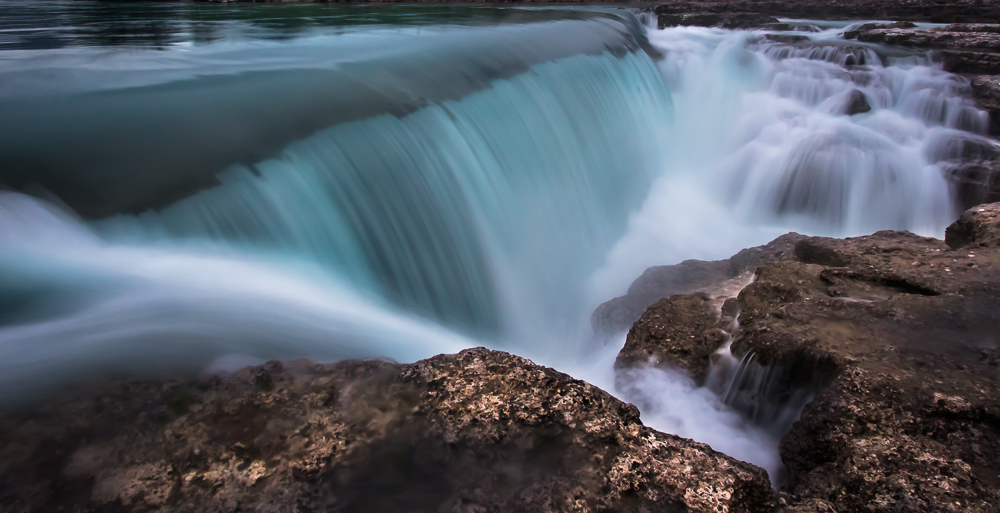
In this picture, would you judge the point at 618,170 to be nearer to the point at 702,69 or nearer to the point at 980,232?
the point at 980,232

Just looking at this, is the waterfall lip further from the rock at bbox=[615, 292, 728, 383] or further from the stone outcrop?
the stone outcrop

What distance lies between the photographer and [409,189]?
457 centimetres

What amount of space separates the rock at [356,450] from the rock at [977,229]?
3.00 meters

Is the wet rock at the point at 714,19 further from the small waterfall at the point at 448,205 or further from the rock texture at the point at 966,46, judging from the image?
the small waterfall at the point at 448,205

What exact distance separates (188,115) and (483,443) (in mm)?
3714

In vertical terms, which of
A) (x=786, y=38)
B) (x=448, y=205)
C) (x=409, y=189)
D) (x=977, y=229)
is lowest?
(x=448, y=205)

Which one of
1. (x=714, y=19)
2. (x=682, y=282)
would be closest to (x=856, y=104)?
(x=682, y=282)

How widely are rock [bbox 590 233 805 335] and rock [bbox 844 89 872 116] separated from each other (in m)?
4.50

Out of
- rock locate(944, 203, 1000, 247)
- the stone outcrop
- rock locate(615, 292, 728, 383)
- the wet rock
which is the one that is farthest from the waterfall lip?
the stone outcrop

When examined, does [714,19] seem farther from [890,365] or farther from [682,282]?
[890,365]

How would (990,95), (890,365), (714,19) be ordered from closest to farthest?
1. (890,365)
2. (990,95)
3. (714,19)

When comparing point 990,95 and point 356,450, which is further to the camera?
point 990,95

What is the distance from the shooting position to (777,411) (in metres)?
3.04

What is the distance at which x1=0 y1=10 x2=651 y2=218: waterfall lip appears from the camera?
3564mm
